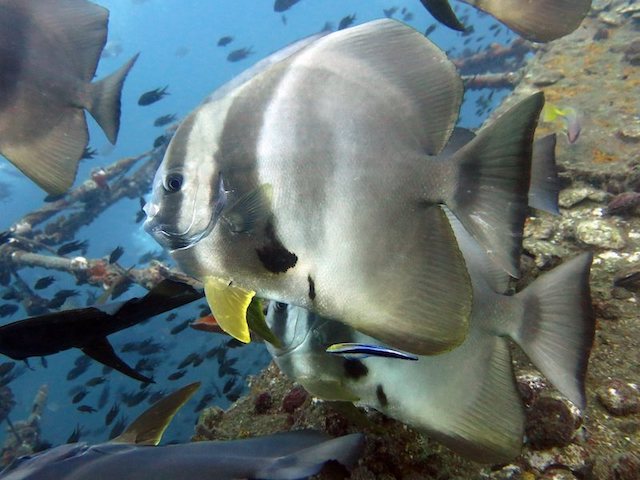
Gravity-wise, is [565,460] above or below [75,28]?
below

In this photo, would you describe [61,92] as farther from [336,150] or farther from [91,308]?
[336,150]

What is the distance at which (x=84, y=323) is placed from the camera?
1.75m

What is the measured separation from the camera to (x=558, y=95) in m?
6.16

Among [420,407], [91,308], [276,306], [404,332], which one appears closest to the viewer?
[404,332]

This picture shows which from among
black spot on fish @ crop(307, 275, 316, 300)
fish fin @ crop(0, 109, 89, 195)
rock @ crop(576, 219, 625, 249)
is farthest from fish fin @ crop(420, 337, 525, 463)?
rock @ crop(576, 219, 625, 249)

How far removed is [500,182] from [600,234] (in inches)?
119

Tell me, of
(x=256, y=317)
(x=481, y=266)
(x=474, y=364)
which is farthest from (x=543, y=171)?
(x=256, y=317)

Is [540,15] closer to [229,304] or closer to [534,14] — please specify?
[534,14]

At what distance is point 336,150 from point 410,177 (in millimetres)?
186

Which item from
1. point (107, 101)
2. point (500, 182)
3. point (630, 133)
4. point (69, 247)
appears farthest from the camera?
point (69, 247)

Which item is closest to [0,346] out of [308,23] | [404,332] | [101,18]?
[101,18]

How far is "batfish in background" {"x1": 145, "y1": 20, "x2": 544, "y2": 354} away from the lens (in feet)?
3.38

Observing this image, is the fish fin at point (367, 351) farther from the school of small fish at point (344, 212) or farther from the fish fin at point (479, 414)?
the fish fin at point (479, 414)

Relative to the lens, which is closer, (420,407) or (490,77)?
(420,407)
